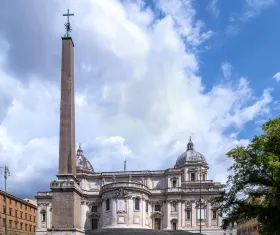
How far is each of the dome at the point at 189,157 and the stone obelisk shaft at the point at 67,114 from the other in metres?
55.4

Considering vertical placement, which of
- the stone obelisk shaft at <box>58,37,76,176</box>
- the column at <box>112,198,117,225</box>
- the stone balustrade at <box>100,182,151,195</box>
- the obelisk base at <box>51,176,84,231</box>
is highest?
the stone obelisk shaft at <box>58,37,76,176</box>

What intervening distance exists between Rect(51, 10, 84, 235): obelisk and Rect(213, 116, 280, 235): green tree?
11909 mm

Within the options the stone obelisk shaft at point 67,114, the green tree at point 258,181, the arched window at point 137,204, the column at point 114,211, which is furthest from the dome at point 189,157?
the stone obelisk shaft at point 67,114

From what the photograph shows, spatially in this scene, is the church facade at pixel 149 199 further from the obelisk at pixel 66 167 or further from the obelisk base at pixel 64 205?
the obelisk base at pixel 64 205

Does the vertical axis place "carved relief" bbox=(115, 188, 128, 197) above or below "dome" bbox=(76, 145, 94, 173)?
below

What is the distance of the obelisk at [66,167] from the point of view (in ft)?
75.4

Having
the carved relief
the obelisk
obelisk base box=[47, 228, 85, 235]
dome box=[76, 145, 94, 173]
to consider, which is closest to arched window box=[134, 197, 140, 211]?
the carved relief

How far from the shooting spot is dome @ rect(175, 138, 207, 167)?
78.4 metres

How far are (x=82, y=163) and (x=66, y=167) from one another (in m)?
59.8

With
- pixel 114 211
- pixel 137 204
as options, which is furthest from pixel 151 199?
pixel 114 211

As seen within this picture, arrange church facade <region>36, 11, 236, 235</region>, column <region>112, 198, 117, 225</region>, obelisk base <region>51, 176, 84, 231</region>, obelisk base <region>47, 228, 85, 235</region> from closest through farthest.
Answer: obelisk base <region>47, 228, 85, 235</region> → obelisk base <region>51, 176, 84, 231</region> → column <region>112, 198, 117, 225</region> → church facade <region>36, 11, 236, 235</region>

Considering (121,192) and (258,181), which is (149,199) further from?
(258,181)

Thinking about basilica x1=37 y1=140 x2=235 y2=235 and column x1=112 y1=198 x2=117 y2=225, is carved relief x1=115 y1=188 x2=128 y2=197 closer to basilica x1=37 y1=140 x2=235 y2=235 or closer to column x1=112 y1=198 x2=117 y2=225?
basilica x1=37 y1=140 x2=235 y2=235

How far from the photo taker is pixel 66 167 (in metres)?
23.6
